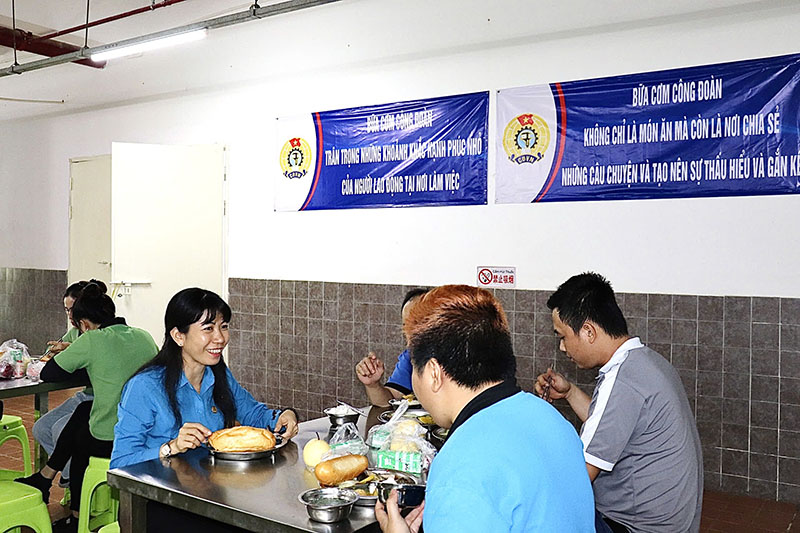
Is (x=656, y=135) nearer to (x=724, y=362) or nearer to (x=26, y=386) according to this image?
(x=724, y=362)

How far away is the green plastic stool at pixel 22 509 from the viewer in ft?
9.96

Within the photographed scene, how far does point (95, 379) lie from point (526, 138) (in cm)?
316

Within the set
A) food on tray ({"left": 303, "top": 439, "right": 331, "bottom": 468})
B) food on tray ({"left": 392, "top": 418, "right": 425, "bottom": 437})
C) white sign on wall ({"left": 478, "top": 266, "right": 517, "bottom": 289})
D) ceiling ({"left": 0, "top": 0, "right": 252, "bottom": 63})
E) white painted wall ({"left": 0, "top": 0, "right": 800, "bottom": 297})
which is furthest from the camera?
ceiling ({"left": 0, "top": 0, "right": 252, "bottom": 63})

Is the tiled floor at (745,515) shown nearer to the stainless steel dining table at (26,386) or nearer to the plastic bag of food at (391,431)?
the plastic bag of food at (391,431)

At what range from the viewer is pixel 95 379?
3873 millimetres

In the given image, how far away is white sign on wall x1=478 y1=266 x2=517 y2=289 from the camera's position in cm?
532

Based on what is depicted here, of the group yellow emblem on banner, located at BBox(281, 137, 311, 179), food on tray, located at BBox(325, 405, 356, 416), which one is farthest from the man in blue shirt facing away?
yellow emblem on banner, located at BBox(281, 137, 311, 179)

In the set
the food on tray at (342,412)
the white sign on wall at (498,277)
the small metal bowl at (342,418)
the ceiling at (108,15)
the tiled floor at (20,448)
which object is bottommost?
the tiled floor at (20,448)

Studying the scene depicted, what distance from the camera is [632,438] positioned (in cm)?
240

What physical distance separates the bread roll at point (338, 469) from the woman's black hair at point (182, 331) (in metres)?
0.83

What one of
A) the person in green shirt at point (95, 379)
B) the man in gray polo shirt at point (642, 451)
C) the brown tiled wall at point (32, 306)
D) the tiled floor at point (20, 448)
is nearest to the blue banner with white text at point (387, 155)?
the person in green shirt at point (95, 379)

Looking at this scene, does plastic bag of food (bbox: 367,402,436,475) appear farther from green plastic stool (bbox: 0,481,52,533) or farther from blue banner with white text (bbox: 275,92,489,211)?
blue banner with white text (bbox: 275,92,489,211)

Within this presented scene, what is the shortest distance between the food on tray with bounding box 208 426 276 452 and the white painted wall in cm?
303

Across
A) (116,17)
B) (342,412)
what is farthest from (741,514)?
(116,17)
